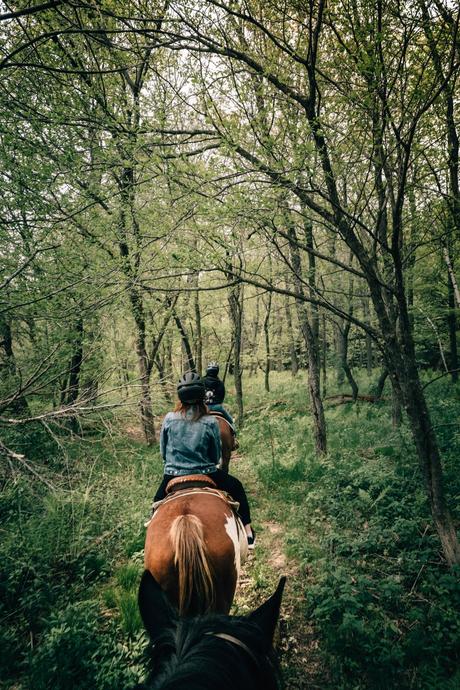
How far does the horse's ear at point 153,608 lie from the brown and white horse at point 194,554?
79cm

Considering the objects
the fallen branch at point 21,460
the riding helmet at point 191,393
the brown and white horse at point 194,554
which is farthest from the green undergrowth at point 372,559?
the fallen branch at point 21,460

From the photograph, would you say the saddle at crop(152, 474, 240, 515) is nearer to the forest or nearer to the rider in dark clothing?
the forest

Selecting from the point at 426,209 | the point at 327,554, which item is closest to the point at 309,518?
the point at 327,554

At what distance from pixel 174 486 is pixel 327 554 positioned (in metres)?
2.53

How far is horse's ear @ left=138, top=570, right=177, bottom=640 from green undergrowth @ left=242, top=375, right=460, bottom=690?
7.61 feet

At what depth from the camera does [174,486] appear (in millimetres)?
3291

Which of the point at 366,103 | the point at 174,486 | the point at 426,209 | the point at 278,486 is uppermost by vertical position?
the point at 366,103

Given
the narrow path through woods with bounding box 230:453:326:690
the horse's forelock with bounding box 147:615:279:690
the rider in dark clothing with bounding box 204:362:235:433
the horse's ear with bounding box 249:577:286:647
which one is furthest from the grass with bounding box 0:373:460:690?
the horse's forelock with bounding box 147:615:279:690

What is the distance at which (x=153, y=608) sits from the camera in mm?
1685

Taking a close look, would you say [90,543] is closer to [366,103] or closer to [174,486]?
[174,486]

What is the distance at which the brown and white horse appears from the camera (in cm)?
248

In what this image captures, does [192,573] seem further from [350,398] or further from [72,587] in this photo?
[350,398]

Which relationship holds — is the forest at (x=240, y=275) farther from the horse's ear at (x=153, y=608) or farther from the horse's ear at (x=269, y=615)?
the horse's ear at (x=269, y=615)

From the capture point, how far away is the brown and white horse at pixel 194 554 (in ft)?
8.14
